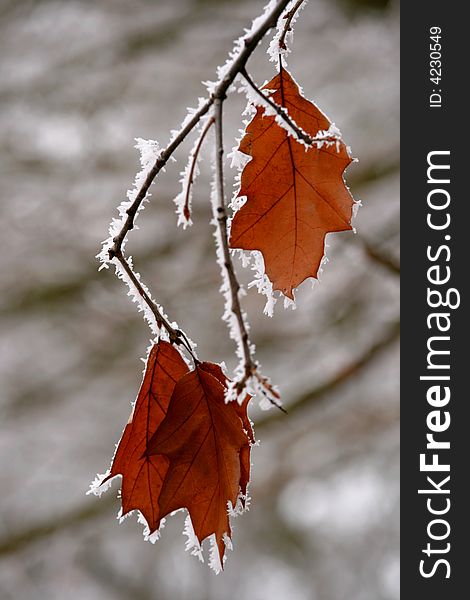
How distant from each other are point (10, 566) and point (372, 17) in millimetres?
3495

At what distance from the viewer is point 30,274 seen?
372 centimetres

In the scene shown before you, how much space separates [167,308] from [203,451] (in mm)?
2956

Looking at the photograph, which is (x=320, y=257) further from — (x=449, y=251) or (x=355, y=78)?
(x=355, y=78)

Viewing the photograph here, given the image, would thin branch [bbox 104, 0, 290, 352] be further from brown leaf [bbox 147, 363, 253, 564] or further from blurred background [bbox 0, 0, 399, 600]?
blurred background [bbox 0, 0, 399, 600]

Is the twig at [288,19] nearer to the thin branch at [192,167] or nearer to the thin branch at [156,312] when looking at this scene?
the thin branch at [192,167]

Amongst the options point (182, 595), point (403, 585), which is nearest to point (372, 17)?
point (403, 585)

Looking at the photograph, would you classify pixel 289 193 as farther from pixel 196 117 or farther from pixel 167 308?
pixel 167 308

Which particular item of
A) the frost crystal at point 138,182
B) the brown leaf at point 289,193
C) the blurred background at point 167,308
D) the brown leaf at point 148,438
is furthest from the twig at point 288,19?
the blurred background at point 167,308

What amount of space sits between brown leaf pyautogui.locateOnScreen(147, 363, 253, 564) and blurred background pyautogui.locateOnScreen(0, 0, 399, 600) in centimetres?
260

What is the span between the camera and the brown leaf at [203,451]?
0.71m

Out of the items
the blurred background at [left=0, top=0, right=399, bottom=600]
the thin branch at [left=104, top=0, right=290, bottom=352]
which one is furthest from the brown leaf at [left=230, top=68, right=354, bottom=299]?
the blurred background at [left=0, top=0, right=399, bottom=600]

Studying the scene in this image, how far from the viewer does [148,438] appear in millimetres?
769

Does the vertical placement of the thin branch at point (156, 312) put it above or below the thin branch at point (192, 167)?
below

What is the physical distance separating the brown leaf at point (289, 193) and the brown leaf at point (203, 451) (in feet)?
0.43
